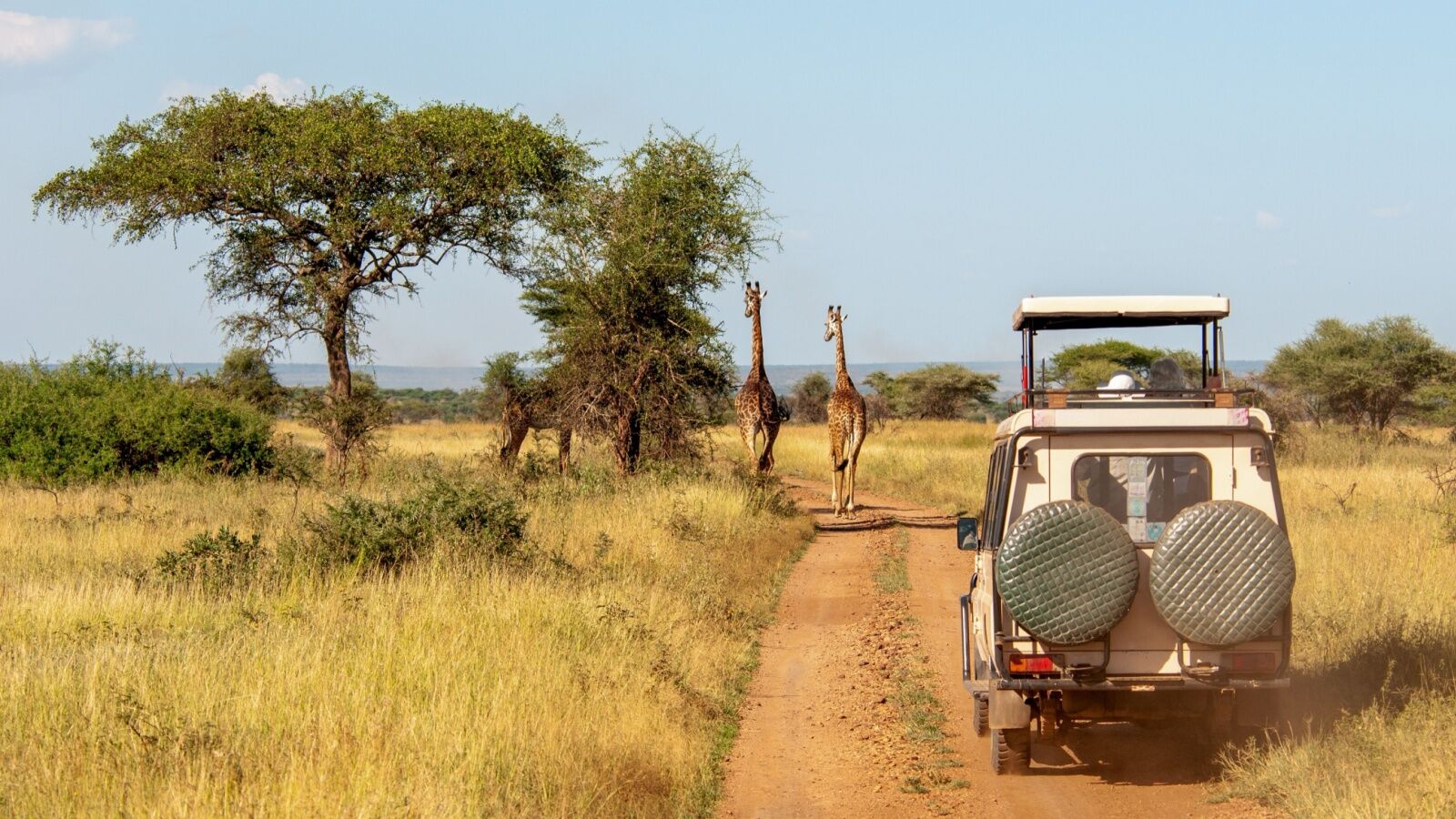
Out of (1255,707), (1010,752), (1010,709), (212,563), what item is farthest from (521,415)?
(1255,707)

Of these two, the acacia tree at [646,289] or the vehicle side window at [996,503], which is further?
the acacia tree at [646,289]

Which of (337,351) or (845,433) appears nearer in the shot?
(845,433)

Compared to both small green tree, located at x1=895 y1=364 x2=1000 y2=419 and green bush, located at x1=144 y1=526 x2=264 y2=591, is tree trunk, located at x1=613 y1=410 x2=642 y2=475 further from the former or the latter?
small green tree, located at x1=895 y1=364 x2=1000 y2=419

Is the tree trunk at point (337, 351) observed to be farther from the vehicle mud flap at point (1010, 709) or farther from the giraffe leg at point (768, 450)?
the vehicle mud flap at point (1010, 709)

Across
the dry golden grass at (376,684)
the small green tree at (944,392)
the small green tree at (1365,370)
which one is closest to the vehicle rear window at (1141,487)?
the dry golden grass at (376,684)

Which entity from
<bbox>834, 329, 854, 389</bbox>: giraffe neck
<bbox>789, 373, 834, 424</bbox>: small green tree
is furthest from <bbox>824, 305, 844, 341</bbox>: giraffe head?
<bbox>789, 373, 834, 424</bbox>: small green tree

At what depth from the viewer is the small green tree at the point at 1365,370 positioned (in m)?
41.3

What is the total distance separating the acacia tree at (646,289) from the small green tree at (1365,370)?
2687 centimetres

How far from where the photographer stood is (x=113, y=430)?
2122cm

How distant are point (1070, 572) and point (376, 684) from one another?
3.61 m

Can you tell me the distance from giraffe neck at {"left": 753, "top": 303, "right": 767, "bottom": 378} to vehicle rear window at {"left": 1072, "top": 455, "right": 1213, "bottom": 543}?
53.1 ft

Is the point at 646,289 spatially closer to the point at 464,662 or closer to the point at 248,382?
the point at 464,662

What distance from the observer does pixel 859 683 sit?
10.0 meters

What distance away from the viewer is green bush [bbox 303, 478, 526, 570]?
11.7 metres
